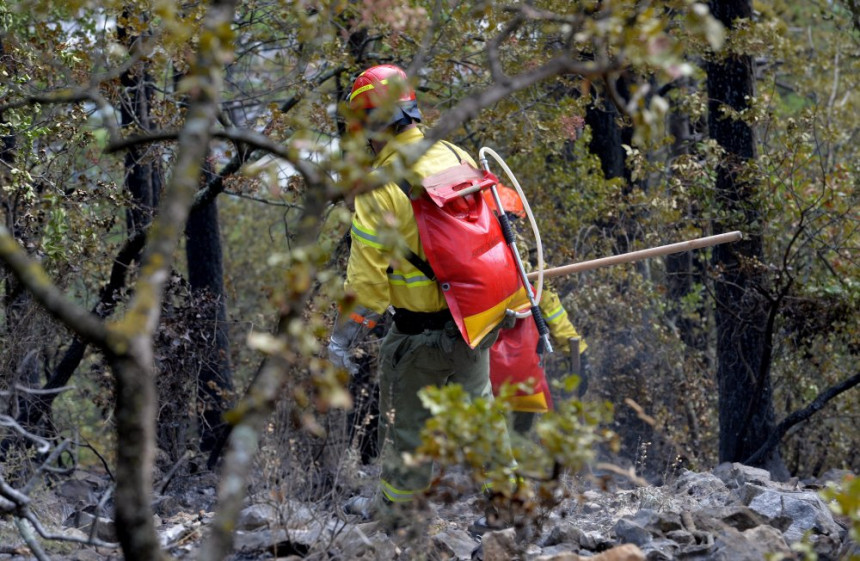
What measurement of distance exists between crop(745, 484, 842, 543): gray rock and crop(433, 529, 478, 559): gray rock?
1.30m

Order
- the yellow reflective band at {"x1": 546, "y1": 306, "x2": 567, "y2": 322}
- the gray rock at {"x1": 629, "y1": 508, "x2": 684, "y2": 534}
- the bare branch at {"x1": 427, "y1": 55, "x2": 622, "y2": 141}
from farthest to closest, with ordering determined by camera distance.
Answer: the yellow reflective band at {"x1": 546, "y1": 306, "x2": 567, "y2": 322}
the gray rock at {"x1": 629, "y1": 508, "x2": 684, "y2": 534}
the bare branch at {"x1": 427, "y1": 55, "x2": 622, "y2": 141}

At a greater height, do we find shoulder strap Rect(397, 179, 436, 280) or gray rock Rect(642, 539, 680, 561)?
shoulder strap Rect(397, 179, 436, 280)

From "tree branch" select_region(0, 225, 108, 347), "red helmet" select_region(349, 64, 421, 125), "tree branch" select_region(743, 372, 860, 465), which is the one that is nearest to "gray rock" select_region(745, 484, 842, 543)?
"tree branch" select_region(743, 372, 860, 465)

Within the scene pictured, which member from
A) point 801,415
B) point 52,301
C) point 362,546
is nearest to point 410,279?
point 362,546

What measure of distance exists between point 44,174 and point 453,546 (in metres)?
3.37

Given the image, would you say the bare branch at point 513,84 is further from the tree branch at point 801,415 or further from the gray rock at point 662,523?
the tree branch at point 801,415

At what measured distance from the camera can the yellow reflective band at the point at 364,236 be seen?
4688 millimetres

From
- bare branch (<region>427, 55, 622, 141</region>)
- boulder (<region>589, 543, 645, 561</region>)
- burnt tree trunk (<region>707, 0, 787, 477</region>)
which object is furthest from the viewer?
burnt tree trunk (<region>707, 0, 787, 477</region>)

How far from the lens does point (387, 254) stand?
462cm

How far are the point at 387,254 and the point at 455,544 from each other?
138 cm

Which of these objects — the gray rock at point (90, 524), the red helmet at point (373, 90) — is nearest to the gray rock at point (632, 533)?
the red helmet at point (373, 90)

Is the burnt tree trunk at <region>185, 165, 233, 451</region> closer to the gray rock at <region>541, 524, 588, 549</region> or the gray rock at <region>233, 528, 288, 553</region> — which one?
→ the gray rock at <region>233, 528, 288, 553</region>

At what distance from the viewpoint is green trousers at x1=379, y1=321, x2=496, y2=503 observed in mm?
5066

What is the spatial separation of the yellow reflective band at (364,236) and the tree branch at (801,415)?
3.67 m
